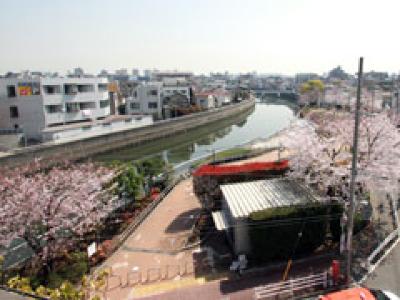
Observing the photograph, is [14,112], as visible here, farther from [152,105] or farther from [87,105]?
[152,105]

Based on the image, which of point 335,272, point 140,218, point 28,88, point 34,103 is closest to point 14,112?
point 34,103

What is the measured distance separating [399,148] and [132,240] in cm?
1207

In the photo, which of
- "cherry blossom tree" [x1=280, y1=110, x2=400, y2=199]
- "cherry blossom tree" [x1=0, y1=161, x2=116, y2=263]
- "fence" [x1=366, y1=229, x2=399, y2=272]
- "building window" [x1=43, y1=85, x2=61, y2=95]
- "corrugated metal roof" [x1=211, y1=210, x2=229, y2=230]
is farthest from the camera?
"building window" [x1=43, y1=85, x2=61, y2=95]

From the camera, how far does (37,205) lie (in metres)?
11.4

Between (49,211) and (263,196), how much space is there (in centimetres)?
761

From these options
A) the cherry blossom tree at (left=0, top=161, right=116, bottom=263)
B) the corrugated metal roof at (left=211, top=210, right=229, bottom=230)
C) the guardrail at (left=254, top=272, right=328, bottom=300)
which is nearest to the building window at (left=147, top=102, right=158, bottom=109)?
the cherry blossom tree at (left=0, top=161, right=116, bottom=263)

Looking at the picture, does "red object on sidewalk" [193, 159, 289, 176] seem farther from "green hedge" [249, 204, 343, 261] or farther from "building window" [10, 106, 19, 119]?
"building window" [10, 106, 19, 119]

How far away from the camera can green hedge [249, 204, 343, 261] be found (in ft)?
35.1

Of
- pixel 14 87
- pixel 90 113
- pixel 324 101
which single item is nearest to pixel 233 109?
pixel 324 101

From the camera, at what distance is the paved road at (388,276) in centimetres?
951

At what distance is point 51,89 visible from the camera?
4100 cm

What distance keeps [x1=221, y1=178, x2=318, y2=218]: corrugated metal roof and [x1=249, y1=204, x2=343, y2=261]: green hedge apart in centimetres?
60

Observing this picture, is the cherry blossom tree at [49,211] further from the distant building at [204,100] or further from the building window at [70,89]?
the distant building at [204,100]

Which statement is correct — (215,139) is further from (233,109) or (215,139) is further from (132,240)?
(132,240)
